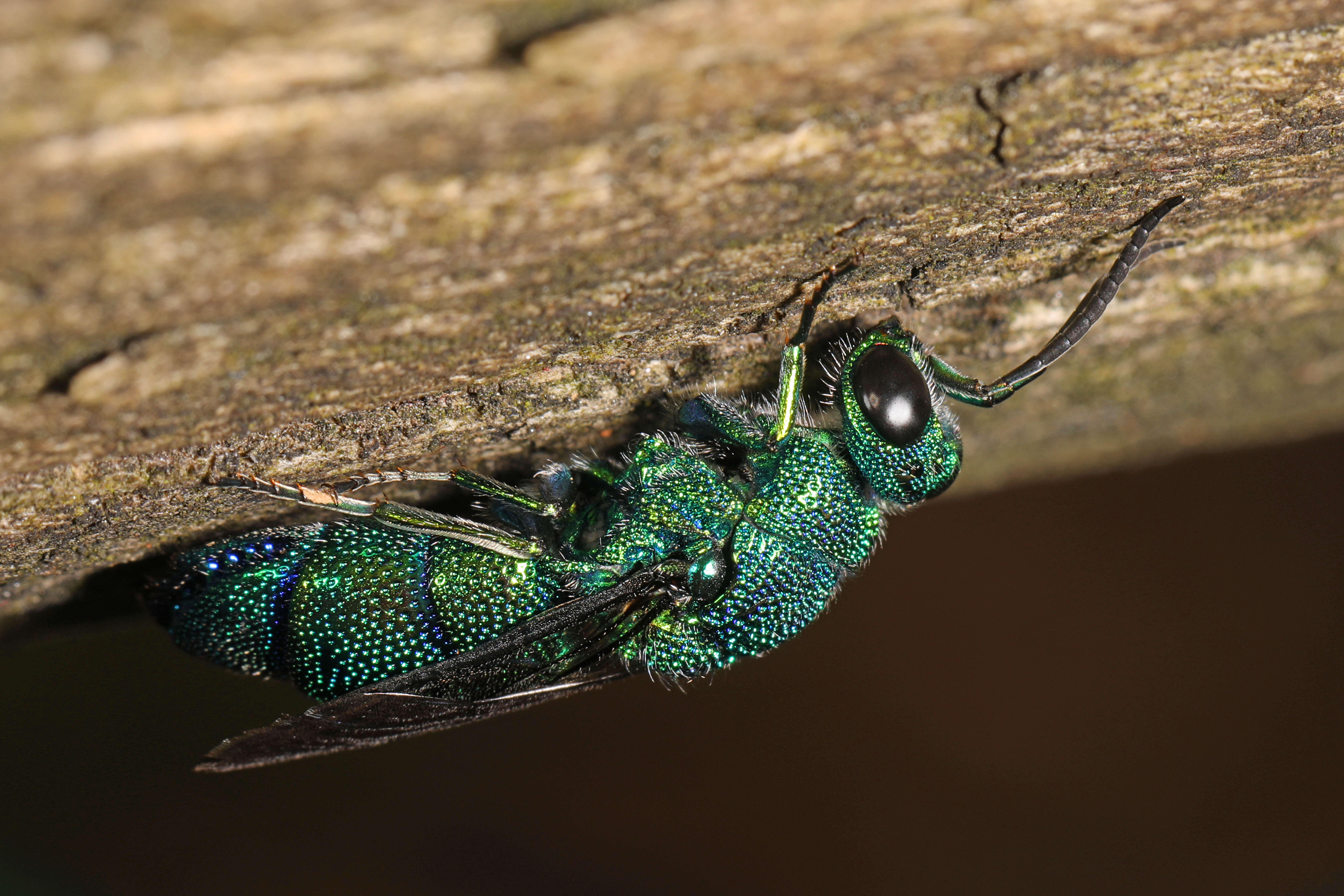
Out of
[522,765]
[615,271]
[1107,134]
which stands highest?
[1107,134]

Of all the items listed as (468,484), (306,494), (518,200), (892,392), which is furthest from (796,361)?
(306,494)

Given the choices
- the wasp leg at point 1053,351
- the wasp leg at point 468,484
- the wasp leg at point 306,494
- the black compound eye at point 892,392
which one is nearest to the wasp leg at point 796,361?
the black compound eye at point 892,392

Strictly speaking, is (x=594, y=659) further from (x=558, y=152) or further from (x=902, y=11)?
(x=902, y=11)

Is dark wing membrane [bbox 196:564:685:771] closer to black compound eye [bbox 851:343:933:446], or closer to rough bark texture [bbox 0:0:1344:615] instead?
rough bark texture [bbox 0:0:1344:615]

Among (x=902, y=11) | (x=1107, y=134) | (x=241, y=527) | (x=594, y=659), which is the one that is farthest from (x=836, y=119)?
(x=241, y=527)

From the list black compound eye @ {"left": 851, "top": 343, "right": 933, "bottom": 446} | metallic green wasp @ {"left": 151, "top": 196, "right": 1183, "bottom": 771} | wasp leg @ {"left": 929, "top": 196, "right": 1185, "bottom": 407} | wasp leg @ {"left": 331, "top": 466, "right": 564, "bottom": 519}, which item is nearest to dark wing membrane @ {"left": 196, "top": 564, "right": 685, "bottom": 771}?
metallic green wasp @ {"left": 151, "top": 196, "right": 1183, "bottom": 771}

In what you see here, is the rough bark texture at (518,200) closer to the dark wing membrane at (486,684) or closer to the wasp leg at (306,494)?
the wasp leg at (306,494)
